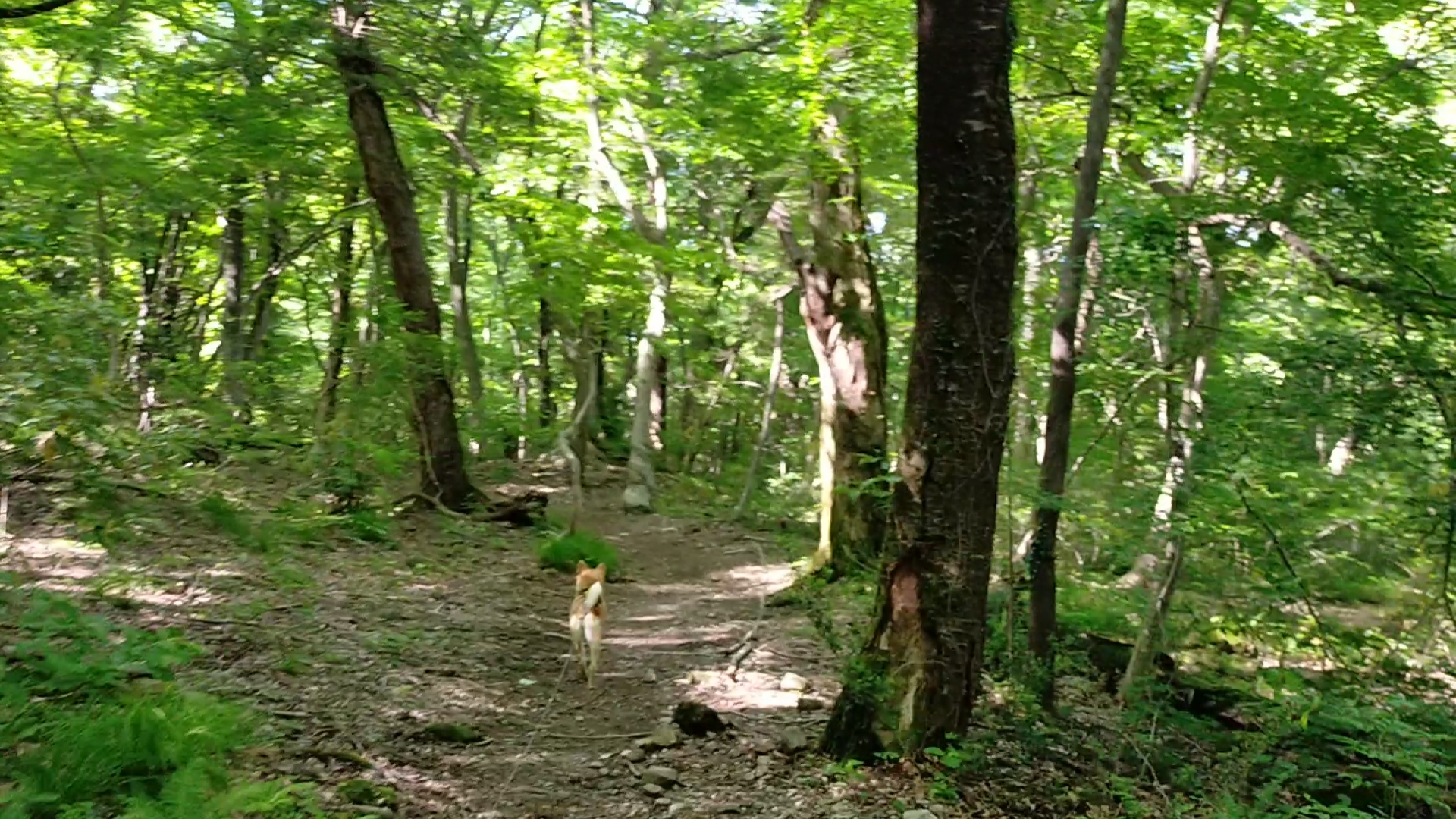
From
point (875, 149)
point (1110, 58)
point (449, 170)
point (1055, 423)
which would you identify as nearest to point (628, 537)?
point (449, 170)

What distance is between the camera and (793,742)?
5625 mm

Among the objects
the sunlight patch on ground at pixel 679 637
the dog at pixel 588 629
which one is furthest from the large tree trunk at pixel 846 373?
the dog at pixel 588 629

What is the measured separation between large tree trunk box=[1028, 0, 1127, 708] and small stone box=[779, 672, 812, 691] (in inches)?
66.6

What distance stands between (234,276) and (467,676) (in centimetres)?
1022

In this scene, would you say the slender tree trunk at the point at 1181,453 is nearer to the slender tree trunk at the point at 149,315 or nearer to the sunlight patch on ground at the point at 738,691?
the sunlight patch on ground at the point at 738,691

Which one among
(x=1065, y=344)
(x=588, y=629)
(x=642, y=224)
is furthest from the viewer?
(x=642, y=224)

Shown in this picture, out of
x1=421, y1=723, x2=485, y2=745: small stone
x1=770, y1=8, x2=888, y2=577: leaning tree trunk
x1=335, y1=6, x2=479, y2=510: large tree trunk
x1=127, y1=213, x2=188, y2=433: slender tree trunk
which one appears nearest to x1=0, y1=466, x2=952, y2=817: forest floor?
x1=421, y1=723, x2=485, y2=745: small stone

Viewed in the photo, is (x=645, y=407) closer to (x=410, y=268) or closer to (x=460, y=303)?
(x=460, y=303)

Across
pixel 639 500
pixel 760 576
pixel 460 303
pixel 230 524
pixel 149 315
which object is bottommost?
pixel 760 576

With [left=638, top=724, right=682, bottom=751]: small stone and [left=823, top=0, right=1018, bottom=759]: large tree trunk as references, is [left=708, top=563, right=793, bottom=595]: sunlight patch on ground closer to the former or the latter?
[left=638, top=724, right=682, bottom=751]: small stone

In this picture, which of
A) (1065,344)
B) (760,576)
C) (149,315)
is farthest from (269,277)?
(1065,344)

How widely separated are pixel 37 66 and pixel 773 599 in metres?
12.6

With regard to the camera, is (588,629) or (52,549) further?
(588,629)

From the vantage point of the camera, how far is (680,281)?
1597 cm
